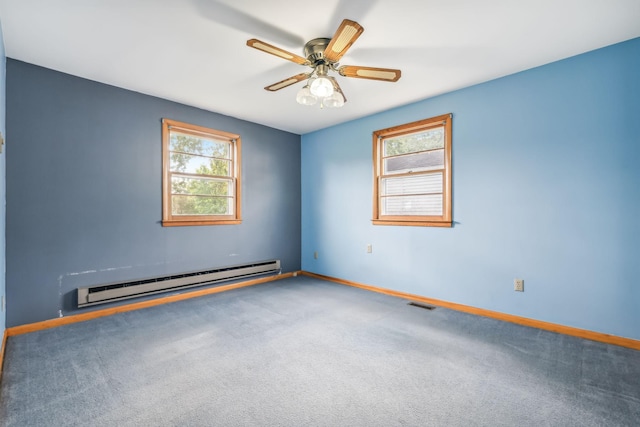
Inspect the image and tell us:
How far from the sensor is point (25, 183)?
2.84m

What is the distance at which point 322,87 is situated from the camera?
2.39 m

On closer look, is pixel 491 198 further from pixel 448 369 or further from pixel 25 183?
pixel 25 183

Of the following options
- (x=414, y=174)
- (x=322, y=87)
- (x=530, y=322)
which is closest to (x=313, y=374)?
(x=322, y=87)

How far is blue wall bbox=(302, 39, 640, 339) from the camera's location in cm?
253

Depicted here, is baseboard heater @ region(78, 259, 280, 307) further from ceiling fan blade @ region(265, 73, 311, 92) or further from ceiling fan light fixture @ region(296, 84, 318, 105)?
ceiling fan light fixture @ region(296, 84, 318, 105)

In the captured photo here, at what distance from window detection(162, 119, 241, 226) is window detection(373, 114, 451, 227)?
2.15 metres

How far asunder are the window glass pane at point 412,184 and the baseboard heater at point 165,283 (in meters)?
2.21


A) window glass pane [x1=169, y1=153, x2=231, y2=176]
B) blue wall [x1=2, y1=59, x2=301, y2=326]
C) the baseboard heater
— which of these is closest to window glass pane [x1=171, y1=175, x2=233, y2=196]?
window glass pane [x1=169, y1=153, x2=231, y2=176]

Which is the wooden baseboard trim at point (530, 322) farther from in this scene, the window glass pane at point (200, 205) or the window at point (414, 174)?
the window glass pane at point (200, 205)

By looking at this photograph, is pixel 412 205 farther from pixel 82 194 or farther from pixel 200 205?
pixel 82 194

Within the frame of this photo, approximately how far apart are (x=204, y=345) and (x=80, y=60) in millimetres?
2875

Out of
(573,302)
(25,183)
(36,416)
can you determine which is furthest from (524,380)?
(25,183)

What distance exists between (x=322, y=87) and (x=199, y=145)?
2482 mm

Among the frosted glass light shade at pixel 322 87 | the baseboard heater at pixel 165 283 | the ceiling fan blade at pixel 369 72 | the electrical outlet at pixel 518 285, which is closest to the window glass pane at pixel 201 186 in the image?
the baseboard heater at pixel 165 283
